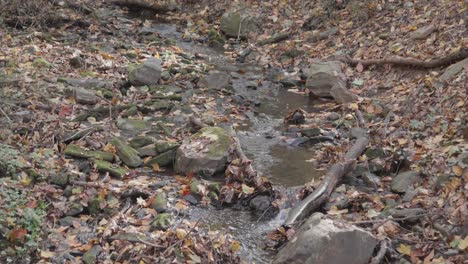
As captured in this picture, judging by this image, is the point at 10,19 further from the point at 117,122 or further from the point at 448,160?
the point at 448,160

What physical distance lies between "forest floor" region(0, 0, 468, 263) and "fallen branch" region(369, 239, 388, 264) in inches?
2.9

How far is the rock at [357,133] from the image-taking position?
26.5 ft

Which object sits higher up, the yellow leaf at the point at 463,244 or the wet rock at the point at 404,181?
the yellow leaf at the point at 463,244

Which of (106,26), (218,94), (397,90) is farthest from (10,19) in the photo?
(397,90)

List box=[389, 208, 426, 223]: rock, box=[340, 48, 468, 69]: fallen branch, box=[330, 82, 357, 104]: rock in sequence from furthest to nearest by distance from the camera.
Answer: box=[330, 82, 357, 104]: rock → box=[340, 48, 468, 69]: fallen branch → box=[389, 208, 426, 223]: rock

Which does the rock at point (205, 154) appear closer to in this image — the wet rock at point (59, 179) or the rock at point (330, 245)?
the wet rock at point (59, 179)

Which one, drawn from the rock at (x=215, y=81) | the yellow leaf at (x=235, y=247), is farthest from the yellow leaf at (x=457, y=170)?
the rock at (x=215, y=81)

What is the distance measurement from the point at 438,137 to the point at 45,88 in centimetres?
618

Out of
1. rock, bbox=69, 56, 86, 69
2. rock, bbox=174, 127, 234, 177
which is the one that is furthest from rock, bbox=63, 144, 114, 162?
rock, bbox=69, 56, 86, 69

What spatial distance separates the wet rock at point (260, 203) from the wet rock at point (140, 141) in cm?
211

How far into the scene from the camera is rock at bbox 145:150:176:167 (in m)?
7.33

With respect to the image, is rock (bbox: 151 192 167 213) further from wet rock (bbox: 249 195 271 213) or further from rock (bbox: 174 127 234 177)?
wet rock (bbox: 249 195 271 213)

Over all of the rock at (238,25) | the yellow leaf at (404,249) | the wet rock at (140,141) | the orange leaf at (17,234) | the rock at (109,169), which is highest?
the yellow leaf at (404,249)

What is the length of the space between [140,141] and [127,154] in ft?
1.79
